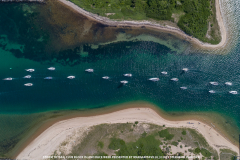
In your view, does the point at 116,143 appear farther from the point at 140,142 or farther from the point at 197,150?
the point at 197,150

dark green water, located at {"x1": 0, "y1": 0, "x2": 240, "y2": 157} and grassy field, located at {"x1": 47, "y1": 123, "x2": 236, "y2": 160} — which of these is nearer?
grassy field, located at {"x1": 47, "y1": 123, "x2": 236, "y2": 160}

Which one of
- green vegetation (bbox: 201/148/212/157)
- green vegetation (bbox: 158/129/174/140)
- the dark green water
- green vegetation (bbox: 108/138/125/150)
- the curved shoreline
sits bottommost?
green vegetation (bbox: 201/148/212/157)

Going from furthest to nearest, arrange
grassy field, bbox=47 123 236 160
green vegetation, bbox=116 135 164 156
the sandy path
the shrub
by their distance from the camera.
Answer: the shrub, the sandy path, grassy field, bbox=47 123 236 160, green vegetation, bbox=116 135 164 156

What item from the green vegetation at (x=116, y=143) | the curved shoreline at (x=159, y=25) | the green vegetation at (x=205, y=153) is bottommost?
the green vegetation at (x=205, y=153)

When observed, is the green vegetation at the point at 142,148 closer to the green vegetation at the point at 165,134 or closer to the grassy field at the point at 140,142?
the grassy field at the point at 140,142

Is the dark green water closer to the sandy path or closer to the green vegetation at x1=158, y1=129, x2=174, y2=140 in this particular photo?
the sandy path

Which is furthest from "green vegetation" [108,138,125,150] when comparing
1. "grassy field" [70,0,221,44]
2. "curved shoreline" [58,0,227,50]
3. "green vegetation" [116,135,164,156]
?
"grassy field" [70,0,221,44]

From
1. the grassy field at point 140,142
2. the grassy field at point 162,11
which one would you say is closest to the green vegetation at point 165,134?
the grassy field at point 140,142
